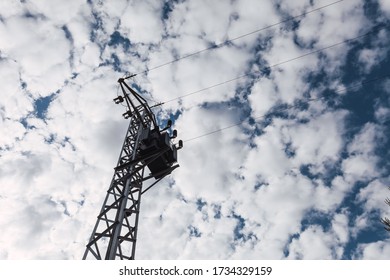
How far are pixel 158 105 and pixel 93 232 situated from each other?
30.8 feet

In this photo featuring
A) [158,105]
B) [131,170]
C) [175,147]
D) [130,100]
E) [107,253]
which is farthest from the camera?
[158,105]

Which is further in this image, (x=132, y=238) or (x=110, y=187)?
(x=110, y=187)

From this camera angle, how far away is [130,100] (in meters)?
16.6

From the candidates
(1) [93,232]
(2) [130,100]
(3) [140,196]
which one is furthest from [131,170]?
(2) [130,100]

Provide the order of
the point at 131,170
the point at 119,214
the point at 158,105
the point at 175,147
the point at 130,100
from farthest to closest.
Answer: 1. the point at 158,105
2. the point at 130,100
3. the point at 175,147
4. the point at 131,170
5. the point at 119,214

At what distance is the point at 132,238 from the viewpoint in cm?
1134

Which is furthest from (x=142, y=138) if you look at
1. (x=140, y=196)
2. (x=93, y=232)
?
(x=93, y=232)

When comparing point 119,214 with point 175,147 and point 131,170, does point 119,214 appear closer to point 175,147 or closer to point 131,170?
point 131,170

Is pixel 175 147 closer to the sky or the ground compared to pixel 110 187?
closer to the sky
